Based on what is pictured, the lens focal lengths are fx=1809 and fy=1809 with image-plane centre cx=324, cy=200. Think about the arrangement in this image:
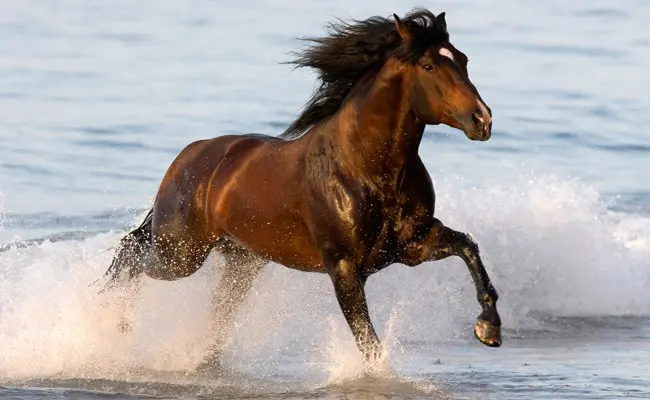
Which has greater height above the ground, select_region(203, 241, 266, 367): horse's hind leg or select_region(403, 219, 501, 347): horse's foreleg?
select_region(403, 219, 501, 347): horse's foreleg

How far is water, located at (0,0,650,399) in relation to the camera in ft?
30.0

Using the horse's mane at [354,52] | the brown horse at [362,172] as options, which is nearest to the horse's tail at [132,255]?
the brown horse at [362,172]

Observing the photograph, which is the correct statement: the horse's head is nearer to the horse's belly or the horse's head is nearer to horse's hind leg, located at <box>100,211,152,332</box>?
the horse's belly

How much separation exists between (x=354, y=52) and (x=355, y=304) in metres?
1.16

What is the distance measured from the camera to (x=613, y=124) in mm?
19375

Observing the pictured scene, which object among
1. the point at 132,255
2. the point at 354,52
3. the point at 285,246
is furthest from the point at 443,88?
the point at 132,255

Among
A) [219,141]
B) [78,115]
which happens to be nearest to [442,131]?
[78,115]

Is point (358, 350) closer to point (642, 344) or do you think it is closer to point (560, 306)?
point (642, 344)

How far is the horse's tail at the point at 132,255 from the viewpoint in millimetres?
9557

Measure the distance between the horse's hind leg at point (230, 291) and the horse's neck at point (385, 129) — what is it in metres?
1.45

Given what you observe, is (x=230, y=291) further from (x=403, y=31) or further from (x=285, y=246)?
(x=403, y=31)

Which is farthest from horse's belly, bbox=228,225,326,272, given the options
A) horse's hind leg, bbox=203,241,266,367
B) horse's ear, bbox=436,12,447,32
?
horse's ear, bbox=436,12,447,32

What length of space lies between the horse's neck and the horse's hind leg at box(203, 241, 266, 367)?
145cm

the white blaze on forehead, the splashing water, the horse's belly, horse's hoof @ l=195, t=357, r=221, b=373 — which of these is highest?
the white blaze on forehead
